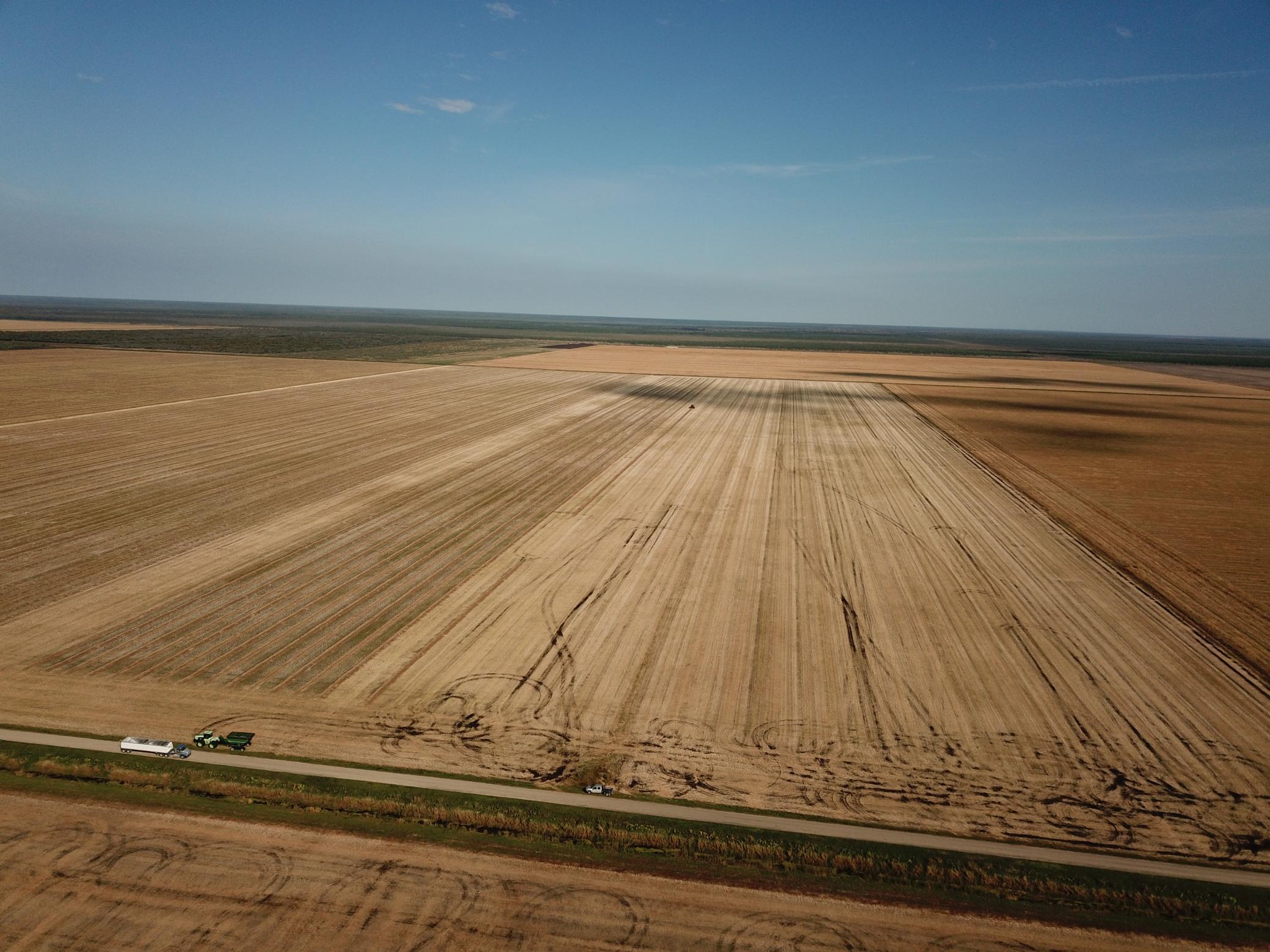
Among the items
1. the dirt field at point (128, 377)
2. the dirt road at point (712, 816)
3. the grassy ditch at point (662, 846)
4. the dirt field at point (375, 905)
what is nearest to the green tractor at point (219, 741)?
the dirt road at point (712, 816)

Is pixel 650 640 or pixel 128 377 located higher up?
pixel 128 377

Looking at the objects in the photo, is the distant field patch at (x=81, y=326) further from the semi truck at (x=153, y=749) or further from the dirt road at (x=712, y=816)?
the dirt road at (x=712, y=816)

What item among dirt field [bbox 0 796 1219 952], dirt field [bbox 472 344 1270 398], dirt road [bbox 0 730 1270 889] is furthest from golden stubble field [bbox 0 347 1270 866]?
dirt field [bbox 472 344 1270 398]

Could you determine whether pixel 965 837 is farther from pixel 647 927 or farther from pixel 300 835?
pixel 300 835

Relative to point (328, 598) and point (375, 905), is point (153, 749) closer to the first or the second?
point (375, 905)

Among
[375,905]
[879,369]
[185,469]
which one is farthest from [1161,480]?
[879,369]

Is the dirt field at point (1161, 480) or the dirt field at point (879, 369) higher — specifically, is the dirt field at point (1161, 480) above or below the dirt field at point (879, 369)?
below

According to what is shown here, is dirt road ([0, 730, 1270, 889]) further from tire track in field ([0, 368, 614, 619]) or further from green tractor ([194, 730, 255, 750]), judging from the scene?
tire track in field ([0, 368, 614, 619])
